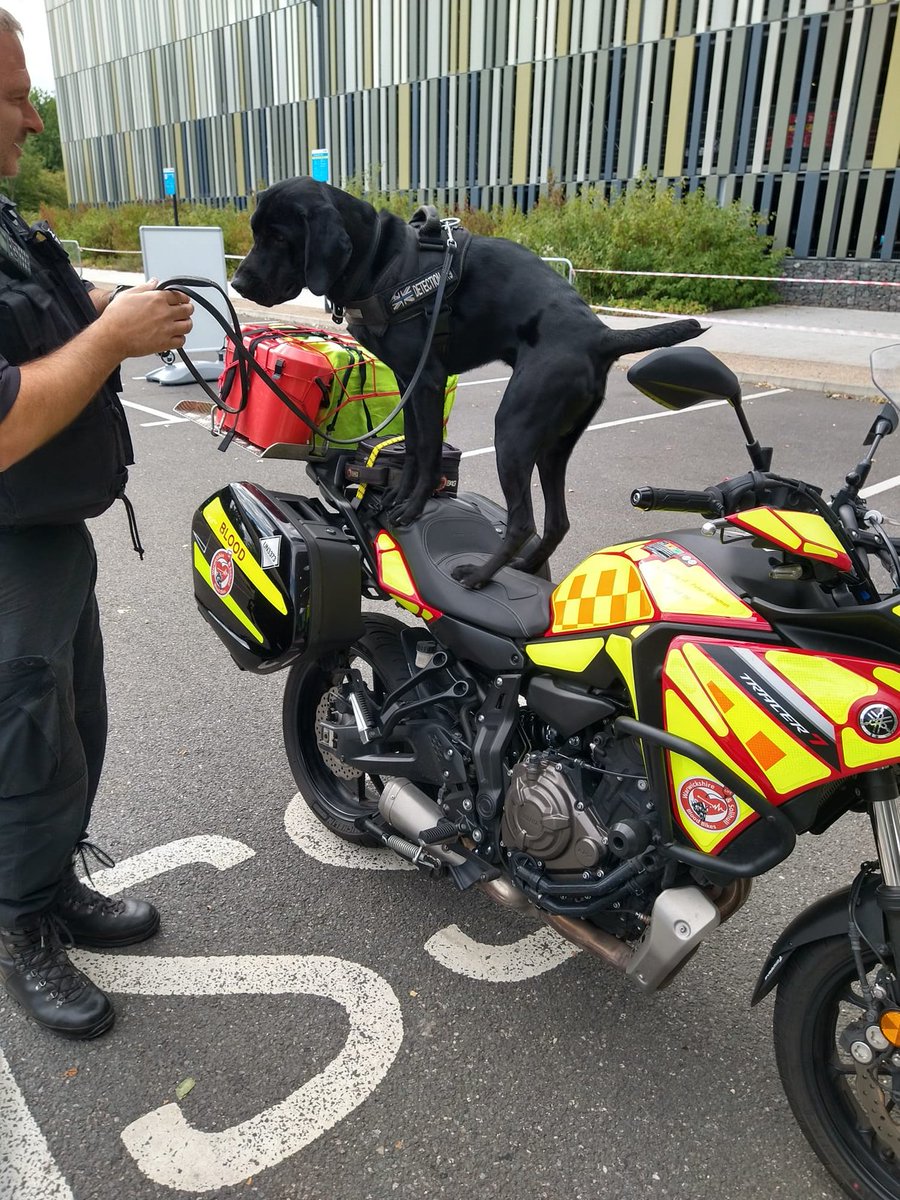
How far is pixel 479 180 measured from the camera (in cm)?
2488

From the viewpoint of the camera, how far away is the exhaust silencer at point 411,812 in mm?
2344

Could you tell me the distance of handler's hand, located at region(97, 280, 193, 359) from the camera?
182cm

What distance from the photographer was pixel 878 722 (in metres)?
1.47

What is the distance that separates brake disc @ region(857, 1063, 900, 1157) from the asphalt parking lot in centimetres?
21

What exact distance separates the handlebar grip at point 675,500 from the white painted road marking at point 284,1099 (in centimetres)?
138

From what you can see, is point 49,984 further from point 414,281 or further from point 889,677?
point 414,281

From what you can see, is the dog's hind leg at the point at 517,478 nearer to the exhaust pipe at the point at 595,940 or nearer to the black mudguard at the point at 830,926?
the exhaust pipe at the point at 595,940

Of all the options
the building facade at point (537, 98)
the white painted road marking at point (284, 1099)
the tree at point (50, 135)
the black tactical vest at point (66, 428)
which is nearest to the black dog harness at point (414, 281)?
the black tactical vest at point (66, 428)

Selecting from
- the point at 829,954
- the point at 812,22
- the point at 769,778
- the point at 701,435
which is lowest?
the point at 701,435

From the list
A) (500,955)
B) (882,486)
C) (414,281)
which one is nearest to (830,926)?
(500,955)

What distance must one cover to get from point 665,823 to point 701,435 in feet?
21.9

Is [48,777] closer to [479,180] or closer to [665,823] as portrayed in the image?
[665,823]

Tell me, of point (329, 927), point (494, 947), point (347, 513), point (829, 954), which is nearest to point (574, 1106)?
point (494, 947)

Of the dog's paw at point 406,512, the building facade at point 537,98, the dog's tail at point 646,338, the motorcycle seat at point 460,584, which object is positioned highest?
the building facade at point 537,98
